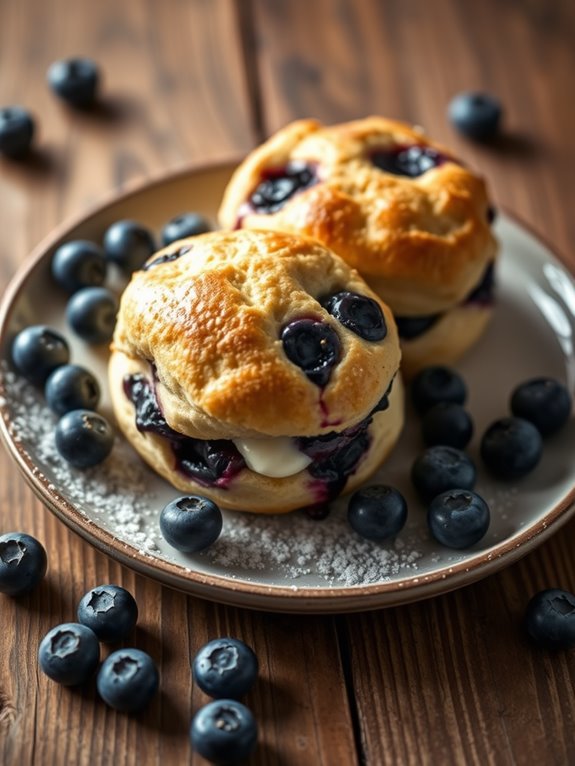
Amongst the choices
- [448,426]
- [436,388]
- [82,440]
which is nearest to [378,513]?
[448,426]

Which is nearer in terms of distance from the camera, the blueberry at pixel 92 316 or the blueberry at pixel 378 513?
the blueberry at pixel 378 513

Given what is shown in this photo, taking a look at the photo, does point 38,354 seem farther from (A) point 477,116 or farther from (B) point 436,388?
(A) point 477,116

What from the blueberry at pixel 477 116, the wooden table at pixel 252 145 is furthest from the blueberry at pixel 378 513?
the blueberry at pixel 477 116

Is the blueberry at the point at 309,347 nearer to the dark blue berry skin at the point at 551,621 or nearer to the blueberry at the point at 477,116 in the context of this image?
the dark blue berry skin at the point at 551,621

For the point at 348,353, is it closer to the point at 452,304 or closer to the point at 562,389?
the point at 452,304

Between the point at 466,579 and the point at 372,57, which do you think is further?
the point at 372,57

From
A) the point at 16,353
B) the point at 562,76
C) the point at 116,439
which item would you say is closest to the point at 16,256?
the point at 16,353

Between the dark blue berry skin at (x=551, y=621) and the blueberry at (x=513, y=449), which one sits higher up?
the blueberry at (x=513, y=449)

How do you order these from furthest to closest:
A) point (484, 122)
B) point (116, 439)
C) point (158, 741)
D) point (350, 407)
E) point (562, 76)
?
1. point (562, 76)
2. point (484, 122)
3. point (116, 439)
4. point (350, 407)
5. point (158, 741)
